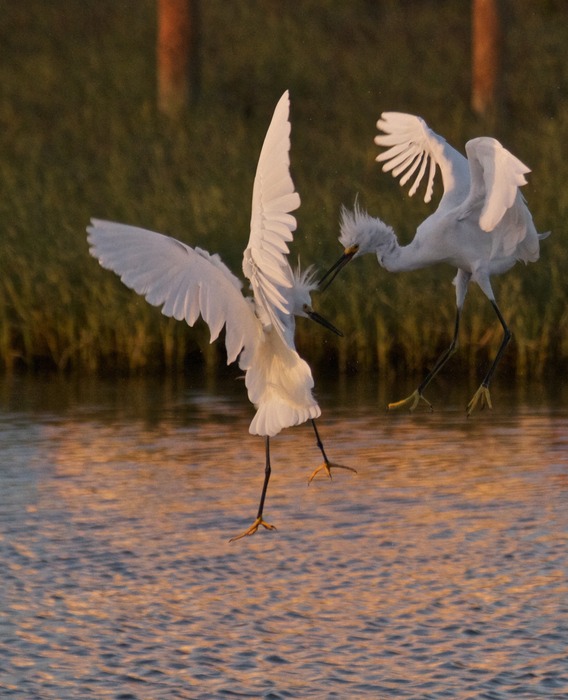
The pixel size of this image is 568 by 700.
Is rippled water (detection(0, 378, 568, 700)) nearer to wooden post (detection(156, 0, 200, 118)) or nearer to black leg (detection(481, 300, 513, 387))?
black leg (detection(481, 300, 513, 387))

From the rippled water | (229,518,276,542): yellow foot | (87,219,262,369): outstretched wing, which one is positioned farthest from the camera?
(229,518,276,542): yellow foot

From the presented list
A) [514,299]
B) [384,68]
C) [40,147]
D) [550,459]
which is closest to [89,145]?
[40,147]

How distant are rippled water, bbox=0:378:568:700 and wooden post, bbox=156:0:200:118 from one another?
981cm

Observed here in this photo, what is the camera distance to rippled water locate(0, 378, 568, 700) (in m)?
6.02

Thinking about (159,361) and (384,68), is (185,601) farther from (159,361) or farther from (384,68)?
(384,68)

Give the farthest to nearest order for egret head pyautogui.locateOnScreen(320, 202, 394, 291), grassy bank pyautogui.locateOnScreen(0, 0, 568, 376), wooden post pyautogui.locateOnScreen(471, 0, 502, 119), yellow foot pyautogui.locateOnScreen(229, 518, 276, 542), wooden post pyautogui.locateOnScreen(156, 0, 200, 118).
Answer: wooden post pyautogui.locateOnScreen(156, 0, 200, 118) < wooden post pyautogui.locateOnScreen(471, 0, 502, 119) < grassy bank pyautogui.locateOnScreen(0, 0, 568, 376) < egret head pyautogui.locateOnScreen(320, 202, 394, 291) < yellow foot pyautogui.locateOnScreen(229, 518, 276, 542)

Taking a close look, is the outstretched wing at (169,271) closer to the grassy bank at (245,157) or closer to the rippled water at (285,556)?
the rippled water at (285,556)

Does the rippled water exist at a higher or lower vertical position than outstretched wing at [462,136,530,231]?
lower

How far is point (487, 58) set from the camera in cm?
2000

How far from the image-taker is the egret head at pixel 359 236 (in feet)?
25.7

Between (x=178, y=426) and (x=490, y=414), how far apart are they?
195cm

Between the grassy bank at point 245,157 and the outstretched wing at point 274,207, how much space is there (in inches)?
214

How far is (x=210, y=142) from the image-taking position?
18891 mm

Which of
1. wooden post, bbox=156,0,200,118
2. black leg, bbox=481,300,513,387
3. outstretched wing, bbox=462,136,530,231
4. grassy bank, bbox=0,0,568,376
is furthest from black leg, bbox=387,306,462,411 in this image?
wooden post, bbox=156,0,200,118
